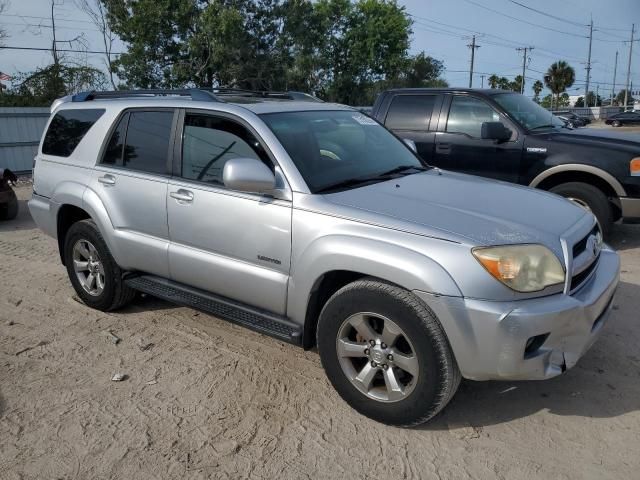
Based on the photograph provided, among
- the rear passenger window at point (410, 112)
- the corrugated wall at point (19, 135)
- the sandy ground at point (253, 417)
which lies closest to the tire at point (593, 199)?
the rear passenger window at point (410, 112)

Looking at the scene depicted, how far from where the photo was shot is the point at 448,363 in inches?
106

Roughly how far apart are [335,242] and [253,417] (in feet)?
3.68

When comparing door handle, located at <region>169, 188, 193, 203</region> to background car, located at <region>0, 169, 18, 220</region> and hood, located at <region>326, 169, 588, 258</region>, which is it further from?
background car, located at <region>0, 169, 18, 220</region>

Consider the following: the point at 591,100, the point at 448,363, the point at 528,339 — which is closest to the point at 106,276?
the point at 448,363

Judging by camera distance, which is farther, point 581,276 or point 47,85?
point 47,85

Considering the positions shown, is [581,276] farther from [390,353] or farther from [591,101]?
[591,101]

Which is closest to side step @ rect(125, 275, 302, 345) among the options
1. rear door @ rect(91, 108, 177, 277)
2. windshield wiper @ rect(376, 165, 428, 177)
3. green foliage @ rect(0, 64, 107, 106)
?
rear door @ rect(91, 108, 177, 277)

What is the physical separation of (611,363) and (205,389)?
106 inches

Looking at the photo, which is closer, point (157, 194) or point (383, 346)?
point (383, 346)

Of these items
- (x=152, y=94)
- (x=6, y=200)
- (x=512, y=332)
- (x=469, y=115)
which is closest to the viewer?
(x=512, y=332)

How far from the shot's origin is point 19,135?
13289 millimetres

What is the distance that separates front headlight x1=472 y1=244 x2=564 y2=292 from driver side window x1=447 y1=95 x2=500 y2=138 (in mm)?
4423

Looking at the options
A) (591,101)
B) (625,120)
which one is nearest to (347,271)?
(625,120)

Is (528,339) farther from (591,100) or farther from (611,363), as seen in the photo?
(591,100)
